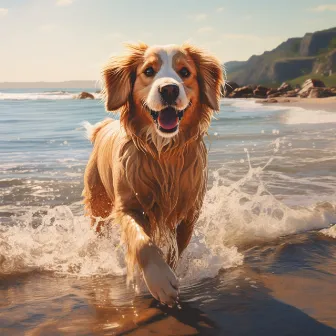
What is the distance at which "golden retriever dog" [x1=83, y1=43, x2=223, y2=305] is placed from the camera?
4168 mm

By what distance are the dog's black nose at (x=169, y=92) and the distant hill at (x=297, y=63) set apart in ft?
394

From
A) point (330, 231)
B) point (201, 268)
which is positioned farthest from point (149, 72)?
point (330, 231)

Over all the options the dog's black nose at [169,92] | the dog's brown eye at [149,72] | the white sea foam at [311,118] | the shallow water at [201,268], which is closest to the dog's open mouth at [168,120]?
the dog's black nose at [169,92]

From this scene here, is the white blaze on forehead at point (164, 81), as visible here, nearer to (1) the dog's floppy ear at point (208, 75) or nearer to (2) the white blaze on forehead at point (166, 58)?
(2) the white blaze on forehead at point (166, 58)

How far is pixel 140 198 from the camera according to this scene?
4328mm

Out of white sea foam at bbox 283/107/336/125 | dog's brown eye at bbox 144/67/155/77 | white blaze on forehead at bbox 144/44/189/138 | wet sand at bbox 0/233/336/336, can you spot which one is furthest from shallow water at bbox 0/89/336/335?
white sea foam at bbox 283/107/336/125

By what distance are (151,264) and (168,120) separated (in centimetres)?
117

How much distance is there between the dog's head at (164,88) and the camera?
4055 mm

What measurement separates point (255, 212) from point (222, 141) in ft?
27.2

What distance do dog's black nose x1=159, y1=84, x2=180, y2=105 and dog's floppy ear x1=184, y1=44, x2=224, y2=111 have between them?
58cm

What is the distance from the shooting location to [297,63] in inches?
5655

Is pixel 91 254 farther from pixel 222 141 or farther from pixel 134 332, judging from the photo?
pixel 222 141

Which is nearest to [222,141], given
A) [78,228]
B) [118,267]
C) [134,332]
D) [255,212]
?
[255,212]

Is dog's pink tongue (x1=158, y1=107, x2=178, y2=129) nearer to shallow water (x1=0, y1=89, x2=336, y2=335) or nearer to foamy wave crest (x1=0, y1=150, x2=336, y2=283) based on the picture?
shallow water (x1=0, y1=89, x2=336, y2=335)
